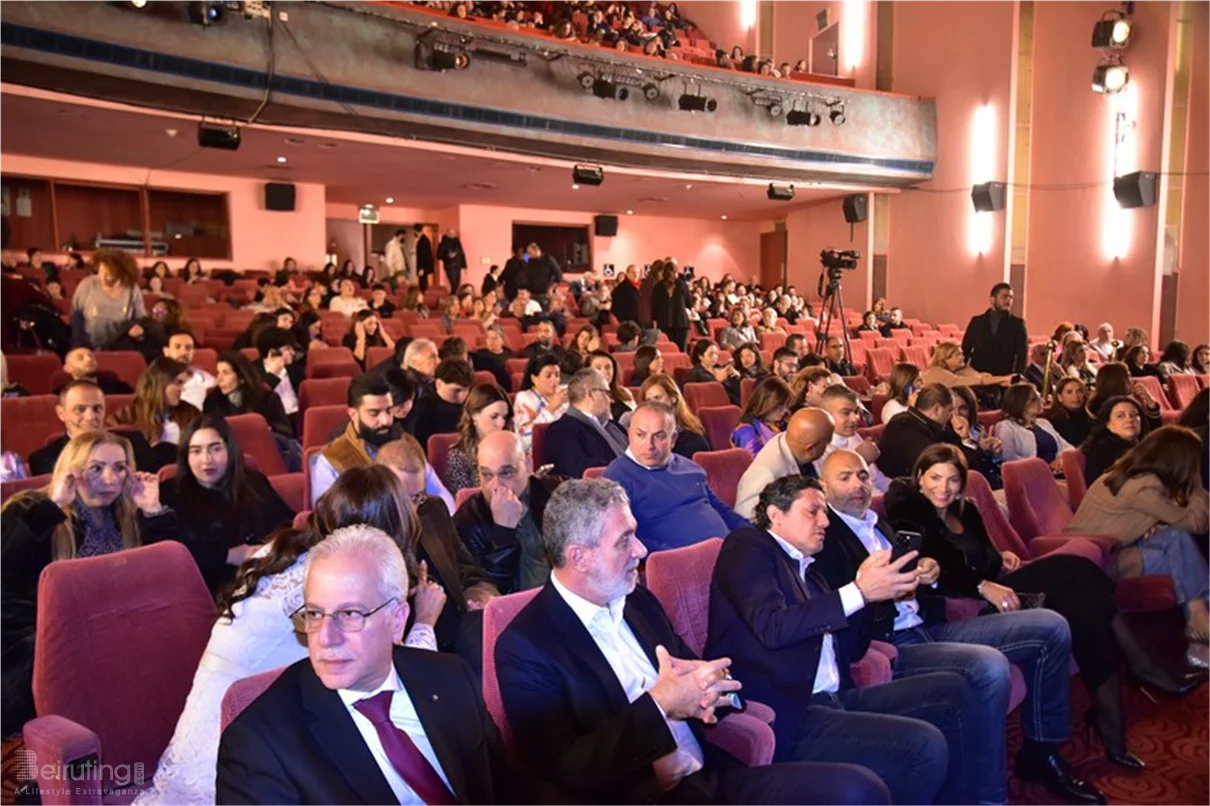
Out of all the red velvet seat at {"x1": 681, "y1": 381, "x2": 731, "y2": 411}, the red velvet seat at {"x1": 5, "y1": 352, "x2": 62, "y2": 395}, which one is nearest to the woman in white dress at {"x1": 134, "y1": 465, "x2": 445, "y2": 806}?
the red velvet seat at {"x1": 681, "y1": 381, "x2": 731, "y2": 411}

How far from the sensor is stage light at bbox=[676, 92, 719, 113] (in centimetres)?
1234

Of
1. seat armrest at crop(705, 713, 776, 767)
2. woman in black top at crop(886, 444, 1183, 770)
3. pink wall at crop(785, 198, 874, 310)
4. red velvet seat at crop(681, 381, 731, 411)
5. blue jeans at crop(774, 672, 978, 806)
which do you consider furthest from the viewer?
pink wall at crop(785, 198, 874, 310)

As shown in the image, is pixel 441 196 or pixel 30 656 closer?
pixel 30 656

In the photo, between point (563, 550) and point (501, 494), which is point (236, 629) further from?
point (501, 494)

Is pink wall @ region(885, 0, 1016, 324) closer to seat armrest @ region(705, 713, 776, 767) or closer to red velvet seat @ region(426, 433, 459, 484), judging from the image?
red velvet seat @ region(426, 433, 459, 484)

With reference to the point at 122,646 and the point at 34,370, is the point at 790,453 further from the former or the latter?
the point at 34,370

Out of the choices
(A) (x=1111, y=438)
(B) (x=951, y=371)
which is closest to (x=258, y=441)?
(A) (x=1111, y=438)

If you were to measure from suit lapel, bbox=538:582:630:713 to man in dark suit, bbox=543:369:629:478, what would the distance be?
2137 mm

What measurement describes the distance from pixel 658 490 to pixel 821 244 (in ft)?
50.1

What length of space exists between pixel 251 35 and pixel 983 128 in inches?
402

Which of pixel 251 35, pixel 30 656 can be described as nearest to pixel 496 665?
pixel 30 656

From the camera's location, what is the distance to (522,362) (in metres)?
7.04

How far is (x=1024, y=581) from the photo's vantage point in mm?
3133

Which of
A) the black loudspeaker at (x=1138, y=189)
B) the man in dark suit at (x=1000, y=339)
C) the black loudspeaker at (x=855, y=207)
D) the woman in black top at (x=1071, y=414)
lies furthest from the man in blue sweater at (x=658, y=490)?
the black loudspeaker at (x=855, y=207)
